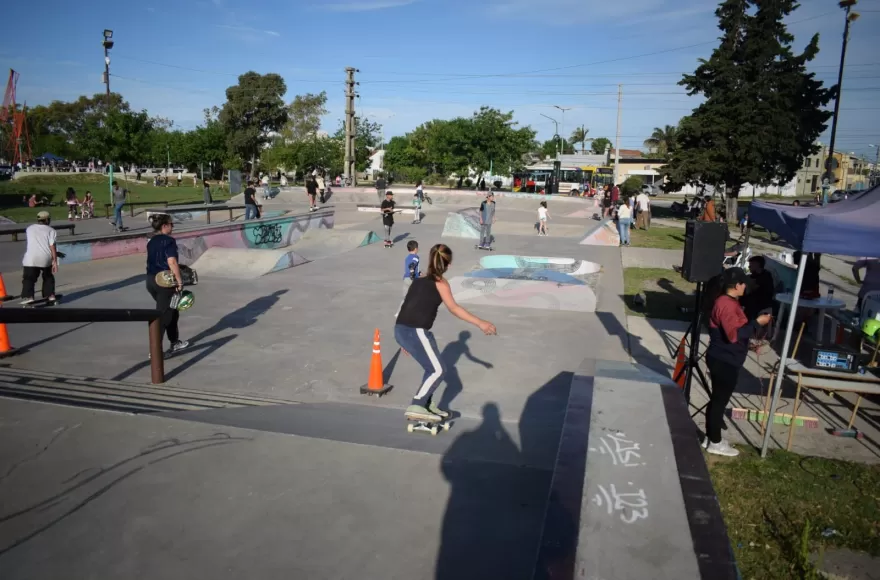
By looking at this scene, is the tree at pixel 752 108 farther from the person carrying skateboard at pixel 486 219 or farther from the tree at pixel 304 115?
the tree at pixel 304 115

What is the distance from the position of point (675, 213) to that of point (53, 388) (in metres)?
41.3

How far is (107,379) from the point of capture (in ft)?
22.4

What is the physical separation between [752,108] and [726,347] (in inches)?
1346

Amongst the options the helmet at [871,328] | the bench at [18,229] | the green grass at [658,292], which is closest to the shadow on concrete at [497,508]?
the helmet at [871,328]

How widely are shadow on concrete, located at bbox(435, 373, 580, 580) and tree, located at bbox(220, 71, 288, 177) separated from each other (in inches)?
2841

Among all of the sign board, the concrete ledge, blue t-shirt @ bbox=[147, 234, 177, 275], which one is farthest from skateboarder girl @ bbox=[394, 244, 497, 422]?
the sign board

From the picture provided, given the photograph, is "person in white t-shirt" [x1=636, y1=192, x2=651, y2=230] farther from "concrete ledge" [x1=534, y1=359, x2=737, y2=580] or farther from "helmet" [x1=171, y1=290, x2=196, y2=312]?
"concrete ledge" [x1=534, y1=359, x2=737, y2=580]

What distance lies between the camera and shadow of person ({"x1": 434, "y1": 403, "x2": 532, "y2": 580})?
3.01 metres

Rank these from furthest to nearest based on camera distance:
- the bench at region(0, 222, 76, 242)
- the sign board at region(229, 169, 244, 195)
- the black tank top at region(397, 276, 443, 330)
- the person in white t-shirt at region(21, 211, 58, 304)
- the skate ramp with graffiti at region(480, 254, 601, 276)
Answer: the sign board at region(229, 169, 244, 195) < the bench at region(0, 222, 76, 242) < the skate ramp with graffiti at region(480, 254, 601, 276) < the person in white t-shirt at region(21, 211, 58, 304) < the black tank top at region(397, 276, 443, 330)

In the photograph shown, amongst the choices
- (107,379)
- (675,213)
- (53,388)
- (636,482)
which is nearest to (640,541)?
(636,482)

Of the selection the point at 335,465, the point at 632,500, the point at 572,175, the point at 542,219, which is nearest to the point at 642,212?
the point at 542,219

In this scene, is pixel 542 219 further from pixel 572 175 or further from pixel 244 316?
pixel 572 175

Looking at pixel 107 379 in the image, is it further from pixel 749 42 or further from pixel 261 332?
pixel 749 42

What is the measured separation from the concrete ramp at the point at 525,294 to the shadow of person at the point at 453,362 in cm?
237
